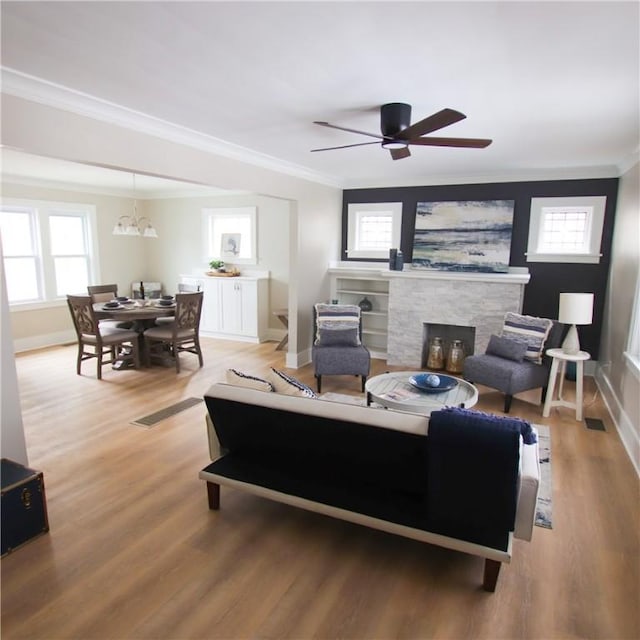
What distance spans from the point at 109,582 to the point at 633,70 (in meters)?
3.72

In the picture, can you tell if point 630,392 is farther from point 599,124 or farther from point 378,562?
point 378,562

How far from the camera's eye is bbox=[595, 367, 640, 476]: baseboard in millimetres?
3350

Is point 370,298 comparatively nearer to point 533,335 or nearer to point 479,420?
point 533,335

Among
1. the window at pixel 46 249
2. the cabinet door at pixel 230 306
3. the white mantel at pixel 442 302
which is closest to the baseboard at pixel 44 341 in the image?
the window at pixel 46 249

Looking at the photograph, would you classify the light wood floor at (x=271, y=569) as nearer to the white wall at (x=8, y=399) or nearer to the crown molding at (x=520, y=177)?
the white wall at (x=8, y=399)

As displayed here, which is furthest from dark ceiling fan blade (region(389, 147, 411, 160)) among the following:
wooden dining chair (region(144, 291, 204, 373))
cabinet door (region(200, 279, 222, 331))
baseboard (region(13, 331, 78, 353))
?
baseboard (region(13, 331, 78, 353))

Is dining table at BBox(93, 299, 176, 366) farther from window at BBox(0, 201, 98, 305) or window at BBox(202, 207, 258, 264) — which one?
window at BBox(202, 207, 258, 264)

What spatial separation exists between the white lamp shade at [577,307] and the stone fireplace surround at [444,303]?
1.22 m

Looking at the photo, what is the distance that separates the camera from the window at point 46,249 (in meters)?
6.57

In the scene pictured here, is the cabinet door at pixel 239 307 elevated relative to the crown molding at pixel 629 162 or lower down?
lower down

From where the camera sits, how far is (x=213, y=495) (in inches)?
107

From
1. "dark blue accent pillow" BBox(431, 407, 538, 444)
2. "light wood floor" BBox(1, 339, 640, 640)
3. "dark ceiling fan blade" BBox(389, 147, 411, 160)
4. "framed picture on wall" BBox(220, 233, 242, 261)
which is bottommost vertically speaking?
"light wood floor" BBox(1, 339, 640, 640)

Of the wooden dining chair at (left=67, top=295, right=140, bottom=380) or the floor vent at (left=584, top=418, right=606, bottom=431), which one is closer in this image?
the floor vent at (left=584, top=418, right=606, bottom=431)

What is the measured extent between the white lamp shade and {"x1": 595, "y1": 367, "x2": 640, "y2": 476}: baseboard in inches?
33.2
